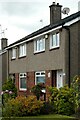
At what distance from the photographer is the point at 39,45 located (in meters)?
27.2

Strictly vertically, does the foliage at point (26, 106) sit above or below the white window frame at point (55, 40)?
below

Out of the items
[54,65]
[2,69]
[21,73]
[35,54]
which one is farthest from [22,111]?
[2,69]

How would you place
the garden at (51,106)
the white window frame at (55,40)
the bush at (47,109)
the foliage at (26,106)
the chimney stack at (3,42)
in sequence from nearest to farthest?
1. the garden at (51,106)
2. the foliage at (26,106)
3. the bush at (47,109)
4. the white window frame at (55,40)
5. the chimney stack at (3,42)

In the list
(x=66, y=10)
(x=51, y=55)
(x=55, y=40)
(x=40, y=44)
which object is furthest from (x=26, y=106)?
(x=66, y=10)

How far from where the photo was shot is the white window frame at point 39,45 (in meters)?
26.2

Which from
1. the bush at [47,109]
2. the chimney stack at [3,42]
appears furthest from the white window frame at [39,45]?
the chimney stack at [3,42]

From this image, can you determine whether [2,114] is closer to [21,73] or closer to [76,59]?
[76,59]

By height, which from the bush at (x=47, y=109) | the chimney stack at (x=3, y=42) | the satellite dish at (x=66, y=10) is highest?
the satellite dish at (x=66, y=10)

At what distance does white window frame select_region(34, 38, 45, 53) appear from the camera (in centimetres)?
2620

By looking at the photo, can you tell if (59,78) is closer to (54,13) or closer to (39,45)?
(39,45)

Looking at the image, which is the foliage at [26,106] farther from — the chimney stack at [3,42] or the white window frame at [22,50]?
the chimney stack at [3,42]

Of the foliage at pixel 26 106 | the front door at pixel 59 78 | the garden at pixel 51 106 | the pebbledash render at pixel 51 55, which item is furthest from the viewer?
the front door at pixel 59 78

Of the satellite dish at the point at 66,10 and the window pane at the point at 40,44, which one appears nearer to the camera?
the window pane at the point at 40,44

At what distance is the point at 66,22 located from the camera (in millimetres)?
21562
